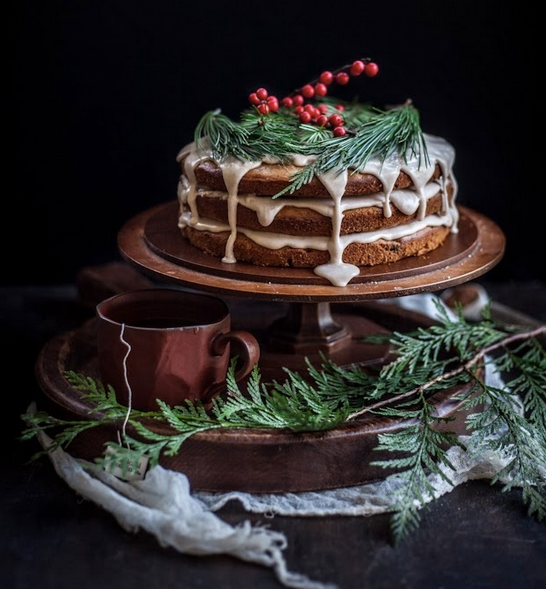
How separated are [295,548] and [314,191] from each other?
53 centimetres

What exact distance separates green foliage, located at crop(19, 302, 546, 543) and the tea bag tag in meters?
0.01

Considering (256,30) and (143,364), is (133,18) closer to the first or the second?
(256,30)

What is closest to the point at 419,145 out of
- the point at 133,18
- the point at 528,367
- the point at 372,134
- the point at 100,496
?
the point at 372,134

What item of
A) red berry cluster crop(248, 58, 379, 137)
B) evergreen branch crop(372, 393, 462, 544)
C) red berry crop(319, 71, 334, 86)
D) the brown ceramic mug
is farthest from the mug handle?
red berry crop(319, 71, 334, 86)

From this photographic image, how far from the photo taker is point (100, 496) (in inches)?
50.4

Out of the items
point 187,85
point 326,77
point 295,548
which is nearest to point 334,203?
point 326,77

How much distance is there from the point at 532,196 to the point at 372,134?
1.00 metres

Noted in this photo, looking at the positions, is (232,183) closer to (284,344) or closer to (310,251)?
(310,251)

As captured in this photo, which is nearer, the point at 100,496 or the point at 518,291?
the point at 100,496

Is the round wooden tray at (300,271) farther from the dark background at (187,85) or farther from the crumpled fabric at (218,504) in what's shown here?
the dark background at (187,85)

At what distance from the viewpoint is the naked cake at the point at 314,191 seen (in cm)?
142

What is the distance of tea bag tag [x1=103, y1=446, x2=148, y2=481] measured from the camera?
4.03 feet

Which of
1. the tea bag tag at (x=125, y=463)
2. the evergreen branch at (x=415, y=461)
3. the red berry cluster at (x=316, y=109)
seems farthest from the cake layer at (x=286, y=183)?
the tea bag tag at (x=125, y=463)

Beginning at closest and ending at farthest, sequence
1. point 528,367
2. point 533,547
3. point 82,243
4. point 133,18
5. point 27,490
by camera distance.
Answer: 1. point 533,547
2. point 27,490
3. point 528,367
4. point 133,18
5. point 82,243
